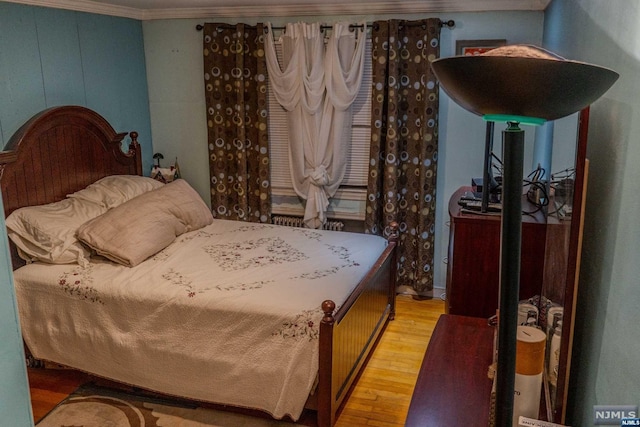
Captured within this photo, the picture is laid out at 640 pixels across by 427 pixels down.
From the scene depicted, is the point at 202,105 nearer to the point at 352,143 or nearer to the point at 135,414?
the point at 352,143

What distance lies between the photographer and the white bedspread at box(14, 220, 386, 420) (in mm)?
2742

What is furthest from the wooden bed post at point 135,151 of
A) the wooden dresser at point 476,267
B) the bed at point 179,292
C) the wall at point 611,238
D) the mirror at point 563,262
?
the wall at point 611,238

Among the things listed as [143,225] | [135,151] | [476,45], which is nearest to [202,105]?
[135,151]

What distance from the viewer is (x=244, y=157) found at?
180 inches

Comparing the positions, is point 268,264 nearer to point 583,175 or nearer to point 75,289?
point 75,289

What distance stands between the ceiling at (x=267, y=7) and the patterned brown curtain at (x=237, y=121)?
15 centimetres

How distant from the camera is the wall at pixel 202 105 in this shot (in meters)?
3.94

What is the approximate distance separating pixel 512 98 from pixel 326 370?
82.1 inches

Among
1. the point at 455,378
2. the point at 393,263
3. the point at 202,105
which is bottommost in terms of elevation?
the point at 393,263

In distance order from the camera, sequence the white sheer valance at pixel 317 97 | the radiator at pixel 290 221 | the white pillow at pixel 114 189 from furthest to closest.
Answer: the radiator at pixel 290 221
the white sheer valance at pixel 317 97
the white pillow at pixel 114 189

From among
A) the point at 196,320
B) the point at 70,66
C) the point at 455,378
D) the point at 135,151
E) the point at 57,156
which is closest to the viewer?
the point at 455,378

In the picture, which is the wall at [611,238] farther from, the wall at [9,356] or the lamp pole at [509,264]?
the wall at [9,356]

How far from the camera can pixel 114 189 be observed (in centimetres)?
389

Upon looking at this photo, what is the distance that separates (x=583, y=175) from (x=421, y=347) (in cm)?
260
